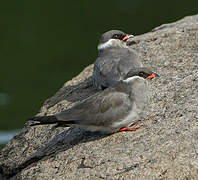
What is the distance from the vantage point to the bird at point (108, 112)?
6.43 m

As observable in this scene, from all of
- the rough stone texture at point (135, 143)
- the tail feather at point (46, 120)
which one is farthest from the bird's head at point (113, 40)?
the tail feather at point (46, 120)

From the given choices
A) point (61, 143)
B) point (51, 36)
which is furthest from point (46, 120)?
point (51, 36)

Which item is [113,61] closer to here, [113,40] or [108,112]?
[113,40]

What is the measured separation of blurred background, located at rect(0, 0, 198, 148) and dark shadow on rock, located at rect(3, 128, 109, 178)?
6829 millimetres

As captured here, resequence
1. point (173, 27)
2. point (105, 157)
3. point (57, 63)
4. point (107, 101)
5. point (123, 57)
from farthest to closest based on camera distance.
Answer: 1. point (57, 63)
2. point (173, 27)
3. point (123, 57)
4. point (107, 101)
5. point (105, 157)

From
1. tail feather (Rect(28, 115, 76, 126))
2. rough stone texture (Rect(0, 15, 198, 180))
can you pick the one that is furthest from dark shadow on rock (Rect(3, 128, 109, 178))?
tail feather (Rect(28, 115, 76, 126))

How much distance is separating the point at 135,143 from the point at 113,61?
88.4 inches

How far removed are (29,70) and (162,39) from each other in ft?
25.8

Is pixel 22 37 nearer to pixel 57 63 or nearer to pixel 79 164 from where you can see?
pixel 57 63

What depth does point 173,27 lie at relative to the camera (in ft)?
30.8

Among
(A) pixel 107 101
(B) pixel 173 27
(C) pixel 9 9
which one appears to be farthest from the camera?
(C) pixel 9 9

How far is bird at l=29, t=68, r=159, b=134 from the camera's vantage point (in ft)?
21.1

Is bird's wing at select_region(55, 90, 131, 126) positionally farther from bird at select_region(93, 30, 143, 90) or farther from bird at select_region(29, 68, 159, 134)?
bird at select_region(93, 30, 143, 90)

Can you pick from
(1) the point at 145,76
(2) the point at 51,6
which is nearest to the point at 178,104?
(1) the point at 145,76
